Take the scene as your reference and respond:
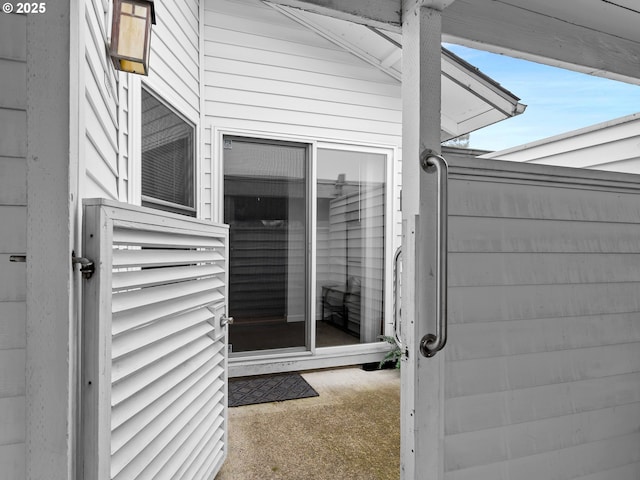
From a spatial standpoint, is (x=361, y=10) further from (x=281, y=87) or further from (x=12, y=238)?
(x=281, y=87)

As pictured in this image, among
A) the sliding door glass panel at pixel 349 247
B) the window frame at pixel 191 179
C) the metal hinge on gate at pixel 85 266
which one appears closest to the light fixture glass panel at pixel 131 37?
the window frame at pixel 191 179

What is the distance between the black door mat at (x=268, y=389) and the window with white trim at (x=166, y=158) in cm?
143

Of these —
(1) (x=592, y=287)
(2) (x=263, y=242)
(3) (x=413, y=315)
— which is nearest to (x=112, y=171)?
(3) (x=413, y=315)

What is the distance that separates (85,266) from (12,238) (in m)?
0.16

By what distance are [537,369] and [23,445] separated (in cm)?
163

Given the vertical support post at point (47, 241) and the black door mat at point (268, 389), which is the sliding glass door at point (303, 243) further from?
the vertical support post at point (47, 241)

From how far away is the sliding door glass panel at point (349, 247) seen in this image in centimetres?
338

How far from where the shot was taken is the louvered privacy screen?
3.08ft

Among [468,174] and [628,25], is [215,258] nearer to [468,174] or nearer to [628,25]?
[468,174]

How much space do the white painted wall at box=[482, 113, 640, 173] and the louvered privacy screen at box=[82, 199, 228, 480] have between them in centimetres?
249

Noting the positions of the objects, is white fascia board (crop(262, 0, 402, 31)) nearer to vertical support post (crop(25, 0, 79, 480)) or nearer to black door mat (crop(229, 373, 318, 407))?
vertical support post (crop(25, 0, 79, 480))

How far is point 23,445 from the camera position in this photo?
84cm

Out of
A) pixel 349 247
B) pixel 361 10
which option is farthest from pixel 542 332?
pixel 349 247

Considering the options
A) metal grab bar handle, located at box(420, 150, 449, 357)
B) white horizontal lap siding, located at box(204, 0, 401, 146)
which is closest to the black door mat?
metal grab bar handle, located at box(420, 150, 449, 357)
